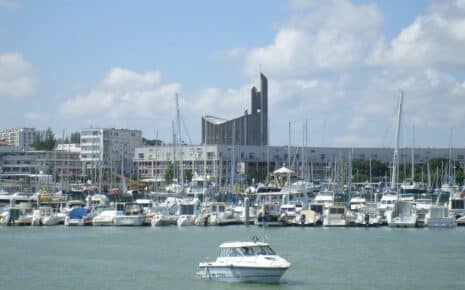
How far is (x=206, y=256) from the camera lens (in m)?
66.1

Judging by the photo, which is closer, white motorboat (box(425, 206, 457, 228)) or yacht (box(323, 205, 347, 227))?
white motorboat (box(425, 206, 457, 228))

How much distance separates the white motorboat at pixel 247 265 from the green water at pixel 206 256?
50cm

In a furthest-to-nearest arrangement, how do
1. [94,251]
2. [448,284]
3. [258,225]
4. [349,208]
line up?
[349,208]
[258,225]
[94,251]
[448,284]

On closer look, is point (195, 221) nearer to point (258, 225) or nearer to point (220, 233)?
point (258, 225)

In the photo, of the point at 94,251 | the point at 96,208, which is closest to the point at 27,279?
the point at 94,251

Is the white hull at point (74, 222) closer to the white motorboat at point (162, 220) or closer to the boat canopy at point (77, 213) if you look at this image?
the boat canopy at point (77, 213)

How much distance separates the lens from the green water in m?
51.1

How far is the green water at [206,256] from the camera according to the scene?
51062 millimetres

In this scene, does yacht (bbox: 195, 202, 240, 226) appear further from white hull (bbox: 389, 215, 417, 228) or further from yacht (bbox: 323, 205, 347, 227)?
white hull (bbox: 389, 215, 417, 228)

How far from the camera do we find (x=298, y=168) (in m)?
171

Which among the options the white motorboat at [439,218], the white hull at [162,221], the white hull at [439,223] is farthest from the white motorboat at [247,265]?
the white hull at [162,221]

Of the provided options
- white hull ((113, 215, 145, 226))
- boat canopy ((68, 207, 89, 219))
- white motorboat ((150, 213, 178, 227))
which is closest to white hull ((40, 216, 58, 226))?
boat canopy ((68, 207, 89, 219))

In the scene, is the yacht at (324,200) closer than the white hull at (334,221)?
No

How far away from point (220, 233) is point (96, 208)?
27.6 metres
